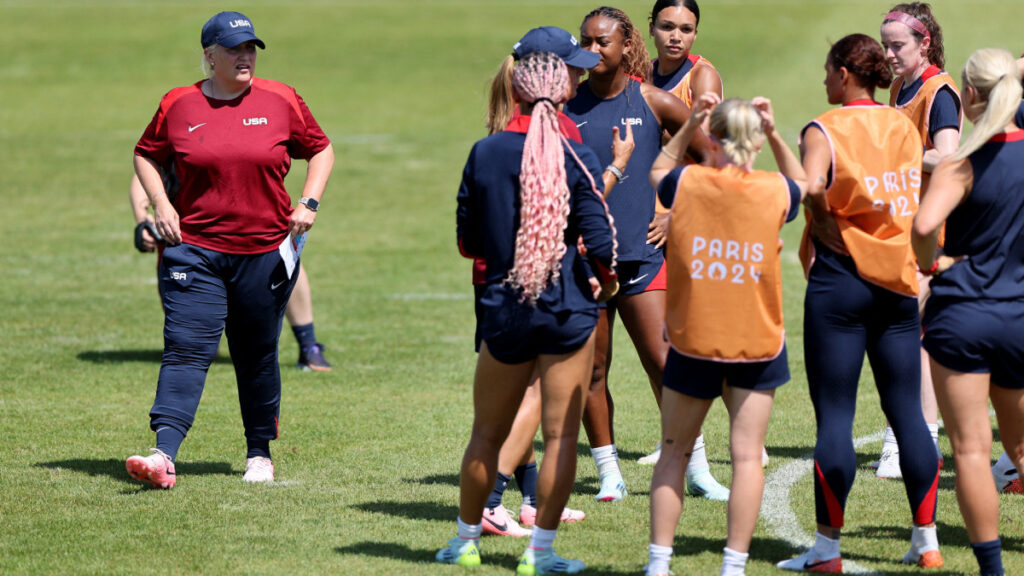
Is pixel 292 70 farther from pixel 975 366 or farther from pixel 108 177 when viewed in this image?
pixel 975 366

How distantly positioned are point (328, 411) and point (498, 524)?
328cm

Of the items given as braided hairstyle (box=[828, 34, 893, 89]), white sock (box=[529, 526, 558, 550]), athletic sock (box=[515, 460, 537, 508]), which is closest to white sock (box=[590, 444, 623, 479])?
athletic sock (box=[515, 460, 537, 508])

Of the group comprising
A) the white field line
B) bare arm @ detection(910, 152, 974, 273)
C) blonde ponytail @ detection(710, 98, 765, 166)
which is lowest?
the white field line

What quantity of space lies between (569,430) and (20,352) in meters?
7.18

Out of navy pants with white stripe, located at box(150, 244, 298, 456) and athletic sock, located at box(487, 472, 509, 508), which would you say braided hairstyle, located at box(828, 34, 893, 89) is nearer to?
athletic sock, located at box(487, 472, 509, 508)

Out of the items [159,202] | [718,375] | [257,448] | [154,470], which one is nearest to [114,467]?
[257,448]

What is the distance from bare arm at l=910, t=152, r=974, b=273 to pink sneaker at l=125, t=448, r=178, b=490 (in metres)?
3.79

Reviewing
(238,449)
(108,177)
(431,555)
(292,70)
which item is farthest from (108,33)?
(431,555)

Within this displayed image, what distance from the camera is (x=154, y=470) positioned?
255 inches

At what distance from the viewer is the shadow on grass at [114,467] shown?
7195mm

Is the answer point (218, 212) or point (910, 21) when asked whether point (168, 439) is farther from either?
point (910, 21)

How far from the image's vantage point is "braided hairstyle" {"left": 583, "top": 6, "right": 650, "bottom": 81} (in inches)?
261

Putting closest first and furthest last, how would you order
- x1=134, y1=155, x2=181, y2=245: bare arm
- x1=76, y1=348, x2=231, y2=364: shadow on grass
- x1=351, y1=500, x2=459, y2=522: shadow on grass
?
x1=351, y1=500, x2=459, y2=522: shadow on grass
x1=134, y1=155, x2=181, y2=245: bare arm
x1=76, y1=348, x2=231, y2=364: shadow on grass

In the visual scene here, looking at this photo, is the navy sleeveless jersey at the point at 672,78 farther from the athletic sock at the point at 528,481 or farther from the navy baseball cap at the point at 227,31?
the athletic sock at the point at 528,481
